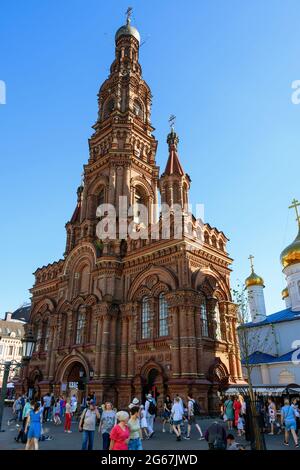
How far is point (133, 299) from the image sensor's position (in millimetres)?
27703

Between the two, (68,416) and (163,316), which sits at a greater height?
(163,316)

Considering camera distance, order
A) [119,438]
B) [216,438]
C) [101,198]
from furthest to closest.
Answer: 1. [101,198]
2. [216,438]
3. [119,438]

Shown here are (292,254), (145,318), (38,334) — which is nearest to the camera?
(145,318)

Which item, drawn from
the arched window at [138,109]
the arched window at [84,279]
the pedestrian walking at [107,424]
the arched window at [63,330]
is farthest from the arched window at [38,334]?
the pedestrian walking at [107,424]

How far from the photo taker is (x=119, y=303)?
28406 mm

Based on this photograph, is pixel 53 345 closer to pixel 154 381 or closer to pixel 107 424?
pixel 154 381

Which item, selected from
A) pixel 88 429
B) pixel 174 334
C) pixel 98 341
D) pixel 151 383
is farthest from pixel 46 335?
pixel 88 429

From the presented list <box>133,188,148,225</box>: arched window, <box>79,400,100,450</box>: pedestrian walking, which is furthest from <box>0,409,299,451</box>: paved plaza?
<box>133,188,148,225</box>: arched window

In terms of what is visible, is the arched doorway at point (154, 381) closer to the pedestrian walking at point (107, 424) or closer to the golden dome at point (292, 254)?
the pedestrian walking at point (107, 424)

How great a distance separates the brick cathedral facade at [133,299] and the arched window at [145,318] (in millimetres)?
74

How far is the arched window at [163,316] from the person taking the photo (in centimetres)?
2536

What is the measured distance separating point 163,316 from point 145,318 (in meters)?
1.83
